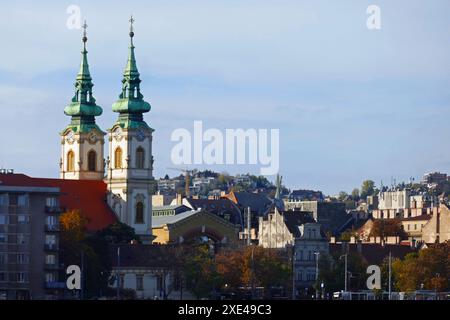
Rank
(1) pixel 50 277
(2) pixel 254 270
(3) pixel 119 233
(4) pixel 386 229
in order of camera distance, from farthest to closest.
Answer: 1. (4) pixel 386 229
2. (3) pixel 119 233
3. (2) pixel 254 270
4. (1) pixel 50 277

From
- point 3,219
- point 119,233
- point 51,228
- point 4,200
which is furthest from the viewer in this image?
point 119,233

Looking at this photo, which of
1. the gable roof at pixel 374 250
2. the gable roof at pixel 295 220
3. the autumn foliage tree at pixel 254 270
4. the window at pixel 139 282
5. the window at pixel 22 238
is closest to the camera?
the window at pixel 22 238

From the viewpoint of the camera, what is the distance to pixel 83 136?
559 ft

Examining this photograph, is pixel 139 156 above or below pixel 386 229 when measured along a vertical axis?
above

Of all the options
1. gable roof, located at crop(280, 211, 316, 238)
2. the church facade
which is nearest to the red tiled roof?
the church facade

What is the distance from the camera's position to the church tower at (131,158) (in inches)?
6590

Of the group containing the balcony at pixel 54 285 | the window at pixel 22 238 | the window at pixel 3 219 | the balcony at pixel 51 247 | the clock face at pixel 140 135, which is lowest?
the balcony at pixel 54 285

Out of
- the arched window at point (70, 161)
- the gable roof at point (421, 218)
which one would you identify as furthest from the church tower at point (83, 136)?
the gable roof at point (421, 218)

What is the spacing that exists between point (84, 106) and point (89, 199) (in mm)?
8208

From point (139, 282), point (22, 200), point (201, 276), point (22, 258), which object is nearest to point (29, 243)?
point (22, 258)

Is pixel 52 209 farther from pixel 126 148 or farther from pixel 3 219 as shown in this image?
pixel 126 148

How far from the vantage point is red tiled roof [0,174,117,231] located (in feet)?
535

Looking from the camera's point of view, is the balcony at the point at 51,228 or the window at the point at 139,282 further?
the window at the point at 139,282

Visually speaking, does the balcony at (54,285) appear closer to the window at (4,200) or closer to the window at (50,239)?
the window at (50,239)
